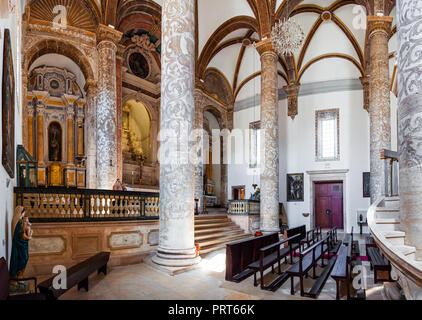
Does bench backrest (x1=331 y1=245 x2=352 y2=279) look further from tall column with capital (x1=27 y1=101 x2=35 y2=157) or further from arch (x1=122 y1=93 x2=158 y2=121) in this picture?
arch (x1=122 y1=93 x2=158 y2=121)

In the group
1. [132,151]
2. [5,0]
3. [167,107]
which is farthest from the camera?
[132,151]

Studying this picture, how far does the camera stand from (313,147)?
58.9 feet

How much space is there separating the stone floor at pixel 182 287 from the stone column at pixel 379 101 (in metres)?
5.04

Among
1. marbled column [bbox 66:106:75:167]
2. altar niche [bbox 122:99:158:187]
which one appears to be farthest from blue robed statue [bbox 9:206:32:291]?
altar niche [bbox 122:99:158:187]

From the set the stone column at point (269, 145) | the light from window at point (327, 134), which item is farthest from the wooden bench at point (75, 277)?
the light from window at point (327, 134)

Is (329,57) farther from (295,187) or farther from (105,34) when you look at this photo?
(105,34)

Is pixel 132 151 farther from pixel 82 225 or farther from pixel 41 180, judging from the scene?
pixel 82 225

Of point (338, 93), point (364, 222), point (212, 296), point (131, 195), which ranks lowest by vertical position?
point (364, 222)

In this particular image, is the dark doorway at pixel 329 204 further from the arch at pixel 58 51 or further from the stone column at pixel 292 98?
the arch at pixel 58 51

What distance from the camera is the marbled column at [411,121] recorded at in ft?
10.5

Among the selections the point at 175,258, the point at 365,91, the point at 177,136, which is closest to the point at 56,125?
the point at 177,136
